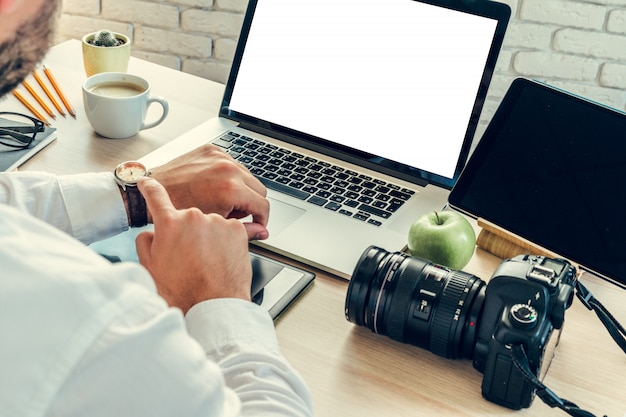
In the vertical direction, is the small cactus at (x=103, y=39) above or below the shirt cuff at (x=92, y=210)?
above

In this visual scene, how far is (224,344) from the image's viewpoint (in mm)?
748

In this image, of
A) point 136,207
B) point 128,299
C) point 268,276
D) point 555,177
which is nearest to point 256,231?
point 268,276

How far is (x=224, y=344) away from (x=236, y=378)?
4 cm

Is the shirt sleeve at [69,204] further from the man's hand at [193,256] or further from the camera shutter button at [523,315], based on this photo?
the camera shutter button at [523,315]

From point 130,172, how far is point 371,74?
40 cm

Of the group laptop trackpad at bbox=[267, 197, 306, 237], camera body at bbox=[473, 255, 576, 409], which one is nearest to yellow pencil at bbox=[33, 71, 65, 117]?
laptop trackpad at bbox=[267, 197, 306, 237]

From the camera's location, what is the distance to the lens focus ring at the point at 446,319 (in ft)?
2.81

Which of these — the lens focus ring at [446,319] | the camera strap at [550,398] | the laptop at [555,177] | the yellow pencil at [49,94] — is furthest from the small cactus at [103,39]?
the camera strap at [550,398]

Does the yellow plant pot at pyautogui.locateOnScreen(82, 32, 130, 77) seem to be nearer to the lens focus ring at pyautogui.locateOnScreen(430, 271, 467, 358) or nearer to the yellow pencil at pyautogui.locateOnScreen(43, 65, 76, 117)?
→ the yellow pencil at pyautogui.locateOnScreen(43, 65, 76, 117)

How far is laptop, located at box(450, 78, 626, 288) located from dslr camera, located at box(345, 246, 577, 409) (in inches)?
3.5

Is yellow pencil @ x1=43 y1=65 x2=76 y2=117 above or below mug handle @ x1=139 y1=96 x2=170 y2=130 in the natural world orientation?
below

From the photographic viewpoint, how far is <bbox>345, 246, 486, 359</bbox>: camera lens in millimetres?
858

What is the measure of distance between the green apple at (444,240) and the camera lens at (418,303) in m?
0.08

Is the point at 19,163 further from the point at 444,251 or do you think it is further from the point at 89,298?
the point at 89,298
